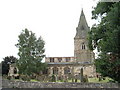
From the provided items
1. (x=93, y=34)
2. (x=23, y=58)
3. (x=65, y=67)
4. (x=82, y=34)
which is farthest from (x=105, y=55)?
(x=82, y=34)

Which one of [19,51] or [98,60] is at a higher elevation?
[19,51]

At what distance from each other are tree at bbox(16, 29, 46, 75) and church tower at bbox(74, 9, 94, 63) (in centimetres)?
1782

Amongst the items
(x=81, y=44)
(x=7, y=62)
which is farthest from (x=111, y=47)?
(x=81, y=44)

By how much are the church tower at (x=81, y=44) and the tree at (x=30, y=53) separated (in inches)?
702

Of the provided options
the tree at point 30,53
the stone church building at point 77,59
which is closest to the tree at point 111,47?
the tree at point 30,53

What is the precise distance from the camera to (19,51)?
138ft

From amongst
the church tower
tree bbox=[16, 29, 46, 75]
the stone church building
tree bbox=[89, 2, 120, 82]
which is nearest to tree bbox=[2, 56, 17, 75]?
the stone church building

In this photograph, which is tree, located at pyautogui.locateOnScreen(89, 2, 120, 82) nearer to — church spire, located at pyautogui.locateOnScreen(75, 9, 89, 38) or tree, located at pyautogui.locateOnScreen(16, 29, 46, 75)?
tree, located at pyautogui.locateOnScreen(16, 29, 46, 75)

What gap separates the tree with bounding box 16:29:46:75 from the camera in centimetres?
4044

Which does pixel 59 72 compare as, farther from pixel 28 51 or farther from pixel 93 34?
pixel 93 34

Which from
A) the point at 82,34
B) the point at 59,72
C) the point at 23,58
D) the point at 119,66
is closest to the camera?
the point at 119,66

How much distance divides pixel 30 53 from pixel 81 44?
842 inches

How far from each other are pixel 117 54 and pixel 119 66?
65 cm

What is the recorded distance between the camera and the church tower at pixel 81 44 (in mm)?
59406
